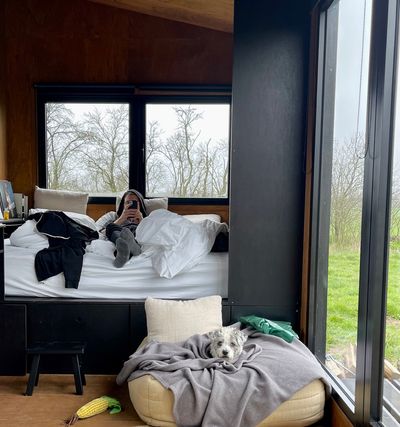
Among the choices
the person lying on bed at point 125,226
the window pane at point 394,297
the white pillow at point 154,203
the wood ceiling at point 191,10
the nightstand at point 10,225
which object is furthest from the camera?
the white pillow at point 154,203

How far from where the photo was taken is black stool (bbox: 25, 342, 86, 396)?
1.95 meters

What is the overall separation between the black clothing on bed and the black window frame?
1.60 m

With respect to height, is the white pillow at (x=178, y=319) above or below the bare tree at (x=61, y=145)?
below

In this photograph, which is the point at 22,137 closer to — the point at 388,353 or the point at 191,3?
the point at 191,3

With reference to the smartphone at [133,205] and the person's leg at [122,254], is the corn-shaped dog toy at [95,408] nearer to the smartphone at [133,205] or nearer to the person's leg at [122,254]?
the person's leg at [122,254]

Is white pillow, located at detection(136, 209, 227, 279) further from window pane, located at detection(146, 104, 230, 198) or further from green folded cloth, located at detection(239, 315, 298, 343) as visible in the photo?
window pane, located at detection(146, 104, 230, 198)

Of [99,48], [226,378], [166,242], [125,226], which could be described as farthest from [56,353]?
[99,48]

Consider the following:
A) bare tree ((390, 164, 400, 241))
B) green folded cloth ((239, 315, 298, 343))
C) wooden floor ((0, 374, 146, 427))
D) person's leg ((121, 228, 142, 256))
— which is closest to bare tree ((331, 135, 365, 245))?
bare tree ((390, 164, 400, 241))

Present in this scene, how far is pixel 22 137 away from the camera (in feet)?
12.9

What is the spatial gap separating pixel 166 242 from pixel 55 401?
3.34ft

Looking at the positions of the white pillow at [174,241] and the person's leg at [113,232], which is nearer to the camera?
the white pillow at [174,241]

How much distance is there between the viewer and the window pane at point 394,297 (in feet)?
4.24

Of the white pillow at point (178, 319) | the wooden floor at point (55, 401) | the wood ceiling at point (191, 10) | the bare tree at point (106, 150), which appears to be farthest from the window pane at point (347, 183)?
the bare tree at point (106, 150)

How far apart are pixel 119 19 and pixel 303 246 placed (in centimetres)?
315
